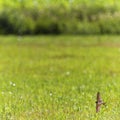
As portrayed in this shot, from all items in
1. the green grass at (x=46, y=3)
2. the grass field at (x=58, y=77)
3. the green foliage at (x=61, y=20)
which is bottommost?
the green foliage at (x=61, y=20)

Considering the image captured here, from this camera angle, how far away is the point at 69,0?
3403 centimetres

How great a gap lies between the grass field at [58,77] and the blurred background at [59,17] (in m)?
1.97

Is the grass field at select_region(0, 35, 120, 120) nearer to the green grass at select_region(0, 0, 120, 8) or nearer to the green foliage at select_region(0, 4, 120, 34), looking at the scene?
the green foliage at select_region(0, 4, 120, 34)

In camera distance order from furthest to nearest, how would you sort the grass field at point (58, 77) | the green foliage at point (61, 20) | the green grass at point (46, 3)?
the green grass at point (46, 3), the green foliage at point (61, 20), the grass field at point (58, 77)

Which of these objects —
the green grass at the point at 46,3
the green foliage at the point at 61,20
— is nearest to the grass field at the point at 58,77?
the green foliage at the point at 61,20

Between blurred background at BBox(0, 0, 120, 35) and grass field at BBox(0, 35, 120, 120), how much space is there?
6.45 feet

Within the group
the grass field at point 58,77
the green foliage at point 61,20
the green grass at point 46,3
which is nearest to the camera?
the grass field at point 58,77

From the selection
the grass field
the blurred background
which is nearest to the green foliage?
the blurred background

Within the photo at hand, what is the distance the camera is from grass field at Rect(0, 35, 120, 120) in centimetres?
936

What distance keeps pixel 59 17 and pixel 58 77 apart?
17.3 meters

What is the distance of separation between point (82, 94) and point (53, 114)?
191cm

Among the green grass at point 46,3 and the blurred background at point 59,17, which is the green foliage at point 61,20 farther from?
the green grass at point 46,3

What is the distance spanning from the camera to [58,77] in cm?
1463

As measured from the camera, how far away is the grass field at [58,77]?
9361 millimetres
